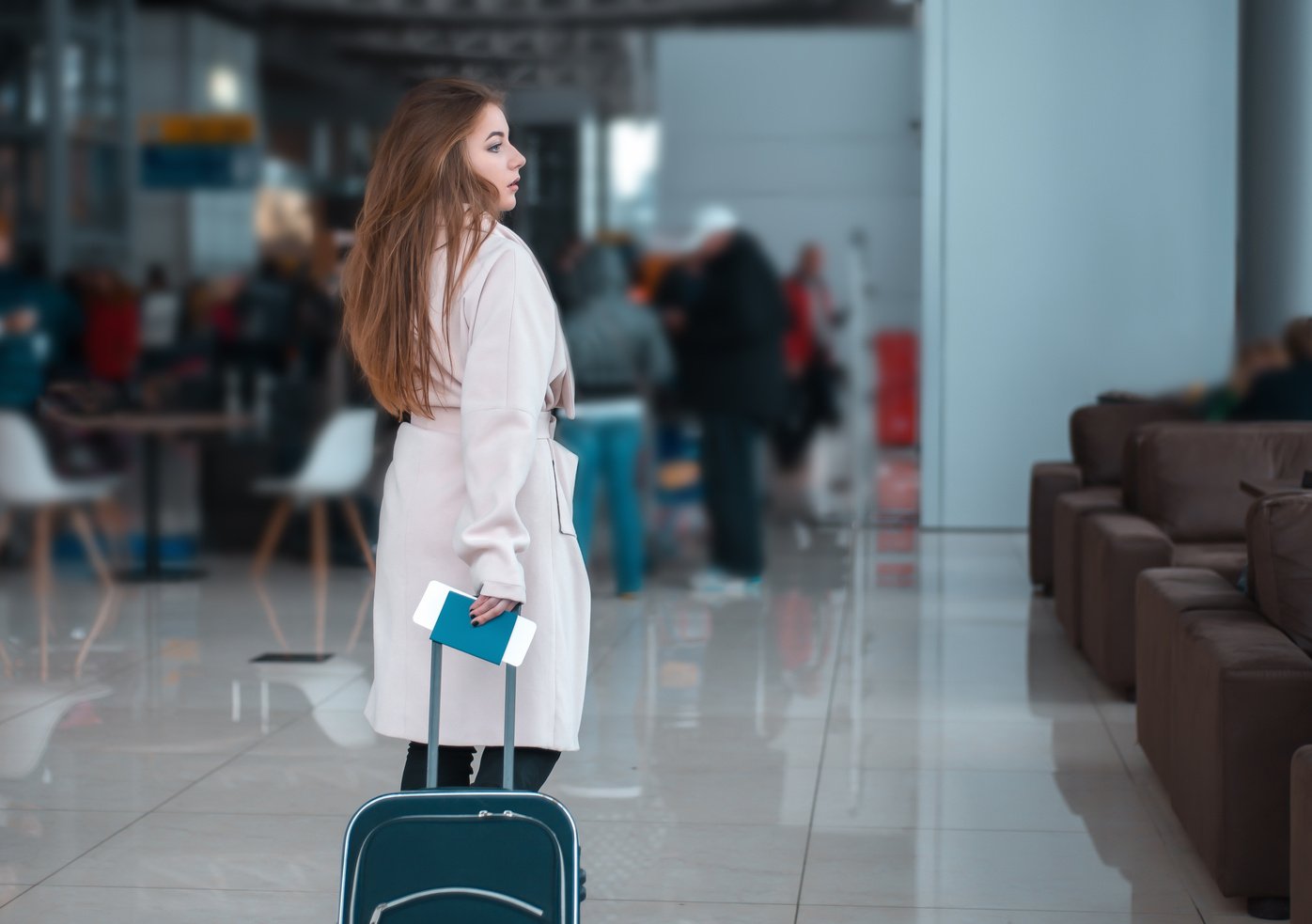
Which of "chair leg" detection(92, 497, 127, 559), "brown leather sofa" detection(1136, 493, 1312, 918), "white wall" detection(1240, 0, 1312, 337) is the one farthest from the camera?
"chair leg" detection(92, 497, 127, 559)

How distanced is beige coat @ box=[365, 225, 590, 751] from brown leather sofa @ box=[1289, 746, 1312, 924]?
1066 millimetres

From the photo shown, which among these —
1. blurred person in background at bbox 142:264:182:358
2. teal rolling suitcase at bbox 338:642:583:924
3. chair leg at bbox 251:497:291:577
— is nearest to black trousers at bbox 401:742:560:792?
teal rolling suitcase at bbox 338:642:583:924

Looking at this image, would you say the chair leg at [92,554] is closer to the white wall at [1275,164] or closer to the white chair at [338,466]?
the white chair at [338,466]

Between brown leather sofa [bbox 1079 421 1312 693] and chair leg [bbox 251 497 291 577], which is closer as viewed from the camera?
brown leather sofa [bbox 1079 421 1312 693]

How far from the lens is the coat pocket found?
8.05 ft

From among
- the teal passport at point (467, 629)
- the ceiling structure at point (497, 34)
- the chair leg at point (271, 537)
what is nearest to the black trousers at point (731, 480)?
the chair leg at point (271, 537)

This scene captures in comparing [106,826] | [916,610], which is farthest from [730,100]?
[106,826]

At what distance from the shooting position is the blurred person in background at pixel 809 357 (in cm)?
1071

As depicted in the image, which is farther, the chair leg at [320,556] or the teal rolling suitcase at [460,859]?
the chair leg at [320,556]

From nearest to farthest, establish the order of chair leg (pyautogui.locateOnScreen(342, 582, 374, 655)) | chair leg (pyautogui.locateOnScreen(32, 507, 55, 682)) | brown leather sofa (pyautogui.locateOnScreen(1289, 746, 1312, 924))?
1. brown leather sofa (pyautogui.locateOnScreen(1289, 746, 1312, 924))
2. chair leg (pyautogui.locateOnScreen(342, 582, 374, 655))
3. chair leg (pyautogui.locateOnScreen(32, 507, 55, 682))

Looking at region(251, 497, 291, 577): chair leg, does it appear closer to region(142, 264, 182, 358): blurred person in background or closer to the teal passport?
region(142, 264, 182, 358): blurred person in background

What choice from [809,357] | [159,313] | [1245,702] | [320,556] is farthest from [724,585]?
[159,313]

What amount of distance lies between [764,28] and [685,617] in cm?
564

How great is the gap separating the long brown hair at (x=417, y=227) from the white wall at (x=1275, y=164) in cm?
632
